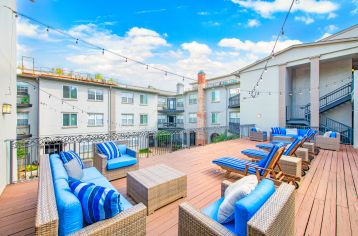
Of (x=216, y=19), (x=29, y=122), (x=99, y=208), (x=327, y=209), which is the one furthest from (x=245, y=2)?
(x=29, y=122)

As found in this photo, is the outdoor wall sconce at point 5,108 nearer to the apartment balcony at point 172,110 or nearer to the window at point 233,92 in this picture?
the window at point 233,92

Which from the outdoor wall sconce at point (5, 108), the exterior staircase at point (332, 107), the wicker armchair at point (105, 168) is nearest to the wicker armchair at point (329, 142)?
the exterior staircase at point (332, 107)

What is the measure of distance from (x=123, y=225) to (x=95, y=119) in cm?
1564

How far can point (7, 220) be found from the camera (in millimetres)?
2459

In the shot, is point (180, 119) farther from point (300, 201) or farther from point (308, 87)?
point (300, 201)

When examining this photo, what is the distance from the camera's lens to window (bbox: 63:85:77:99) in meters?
13.7

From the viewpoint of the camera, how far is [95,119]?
15320 mm

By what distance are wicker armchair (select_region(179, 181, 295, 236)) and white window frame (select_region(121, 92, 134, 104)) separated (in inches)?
658

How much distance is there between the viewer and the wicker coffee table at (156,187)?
8.61 ft

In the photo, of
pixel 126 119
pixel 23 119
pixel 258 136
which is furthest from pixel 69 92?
pixel 258 136

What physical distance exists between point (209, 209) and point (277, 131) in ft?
31.7

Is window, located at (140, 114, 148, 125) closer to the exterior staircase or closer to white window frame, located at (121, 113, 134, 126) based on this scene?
white window frame, located at (121, 113, 134, 126)

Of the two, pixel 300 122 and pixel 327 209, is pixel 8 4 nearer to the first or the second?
pixel 327 209

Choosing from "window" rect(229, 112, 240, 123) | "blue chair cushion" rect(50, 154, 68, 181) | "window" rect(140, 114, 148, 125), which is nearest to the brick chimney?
"window" rect(229, 112, 240, 123)
